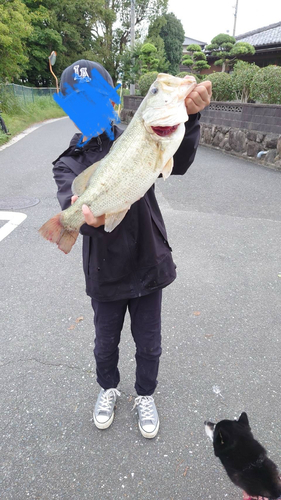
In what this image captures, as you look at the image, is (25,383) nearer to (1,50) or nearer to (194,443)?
(194,443)

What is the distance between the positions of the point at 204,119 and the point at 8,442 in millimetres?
11352

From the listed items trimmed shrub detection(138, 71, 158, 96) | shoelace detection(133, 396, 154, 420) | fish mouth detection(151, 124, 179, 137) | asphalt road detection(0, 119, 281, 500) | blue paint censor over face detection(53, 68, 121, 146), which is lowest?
asphalt road detection(0, 119, 281, 500)

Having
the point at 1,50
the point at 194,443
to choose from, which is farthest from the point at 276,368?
the point at 1,50

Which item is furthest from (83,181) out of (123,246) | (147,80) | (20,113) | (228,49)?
(228,49)

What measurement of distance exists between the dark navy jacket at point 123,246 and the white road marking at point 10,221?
10.8 ft

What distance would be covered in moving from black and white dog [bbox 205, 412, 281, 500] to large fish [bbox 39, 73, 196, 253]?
1180mm

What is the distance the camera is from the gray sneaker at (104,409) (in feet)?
6.95

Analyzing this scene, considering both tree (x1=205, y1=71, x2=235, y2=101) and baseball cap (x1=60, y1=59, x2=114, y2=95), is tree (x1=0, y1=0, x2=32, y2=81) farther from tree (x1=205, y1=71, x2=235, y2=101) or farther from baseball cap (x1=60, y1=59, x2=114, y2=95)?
baseball cap (x1=60, y1=59, x2=114, y2=95)

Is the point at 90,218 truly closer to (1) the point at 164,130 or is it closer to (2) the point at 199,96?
(1) the point at 164,130

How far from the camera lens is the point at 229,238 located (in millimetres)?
4676

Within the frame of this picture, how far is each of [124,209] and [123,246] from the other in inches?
13.6

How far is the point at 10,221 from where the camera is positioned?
17.1ft

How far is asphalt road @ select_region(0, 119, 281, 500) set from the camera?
1857 millimetres

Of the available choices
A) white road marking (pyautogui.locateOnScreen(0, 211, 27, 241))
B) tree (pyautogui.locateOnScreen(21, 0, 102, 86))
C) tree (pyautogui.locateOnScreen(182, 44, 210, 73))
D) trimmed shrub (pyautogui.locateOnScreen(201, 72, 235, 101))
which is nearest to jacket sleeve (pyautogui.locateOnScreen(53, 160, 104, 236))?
white road marking (pyautogui.locateOnScreen(0, 211, 27, 241))
